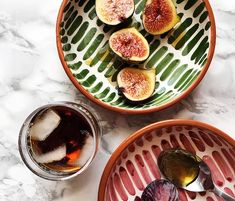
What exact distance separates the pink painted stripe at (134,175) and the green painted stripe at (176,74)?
0.81 feet

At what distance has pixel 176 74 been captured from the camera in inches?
63.7

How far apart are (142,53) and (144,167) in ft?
1.01

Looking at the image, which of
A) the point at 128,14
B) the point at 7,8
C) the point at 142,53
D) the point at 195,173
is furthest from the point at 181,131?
the point at 7,8

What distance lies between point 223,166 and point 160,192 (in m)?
0.19

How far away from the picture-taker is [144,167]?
5.24 ft

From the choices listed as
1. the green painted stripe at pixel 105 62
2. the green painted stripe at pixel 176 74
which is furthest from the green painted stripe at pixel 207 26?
the green painted stripe at pixel 105 62

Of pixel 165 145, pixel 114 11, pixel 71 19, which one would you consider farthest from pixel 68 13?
pixel 165 145

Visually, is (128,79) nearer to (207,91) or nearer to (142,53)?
(142,53)

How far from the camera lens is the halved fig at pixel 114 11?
1.60 m

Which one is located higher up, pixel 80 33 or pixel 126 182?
pixel 80 33

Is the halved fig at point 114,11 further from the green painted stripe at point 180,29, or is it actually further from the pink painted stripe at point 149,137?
the pink painted stripe at point 149,137

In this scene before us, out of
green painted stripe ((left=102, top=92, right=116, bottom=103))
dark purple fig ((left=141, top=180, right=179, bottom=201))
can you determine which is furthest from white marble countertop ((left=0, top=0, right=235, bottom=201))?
dark purple fig ((left=141, top=180, right=179, bottom=201))

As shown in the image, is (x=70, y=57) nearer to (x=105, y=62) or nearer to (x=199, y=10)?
(x=105, y=62)

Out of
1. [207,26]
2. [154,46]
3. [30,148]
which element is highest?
[207,26]
